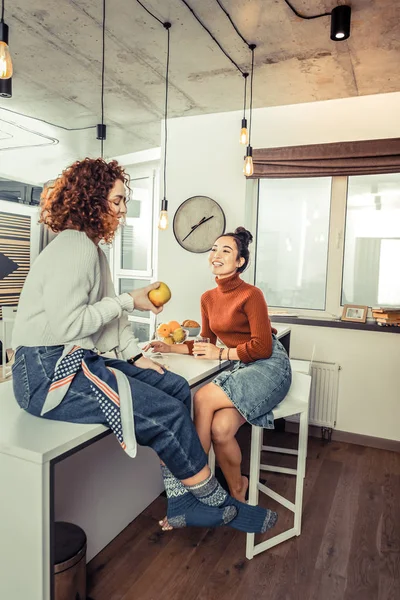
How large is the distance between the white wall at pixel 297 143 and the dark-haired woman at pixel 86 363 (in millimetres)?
2123

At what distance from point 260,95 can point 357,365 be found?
2.10 m

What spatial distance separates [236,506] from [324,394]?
2.06m

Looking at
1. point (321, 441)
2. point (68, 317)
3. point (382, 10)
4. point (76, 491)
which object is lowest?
point (321, 441)

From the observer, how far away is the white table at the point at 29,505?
109 cm

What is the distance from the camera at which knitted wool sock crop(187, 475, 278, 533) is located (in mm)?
1406

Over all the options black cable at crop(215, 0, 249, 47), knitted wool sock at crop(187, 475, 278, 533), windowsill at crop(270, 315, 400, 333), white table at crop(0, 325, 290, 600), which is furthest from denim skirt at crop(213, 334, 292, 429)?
black cable at crop(215, 0, 249, 47)

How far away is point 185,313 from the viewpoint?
4.02 meters

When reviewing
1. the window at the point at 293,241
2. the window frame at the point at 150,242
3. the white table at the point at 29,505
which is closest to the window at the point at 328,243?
the window at the point at 293,241

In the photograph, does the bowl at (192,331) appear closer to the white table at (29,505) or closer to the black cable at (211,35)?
the white table at (29,505)

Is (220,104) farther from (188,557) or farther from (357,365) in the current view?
(188,557)

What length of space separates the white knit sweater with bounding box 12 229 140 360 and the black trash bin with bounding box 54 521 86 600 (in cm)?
70

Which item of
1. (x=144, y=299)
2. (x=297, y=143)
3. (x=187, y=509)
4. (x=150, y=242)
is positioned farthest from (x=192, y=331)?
(x=150, y=242)

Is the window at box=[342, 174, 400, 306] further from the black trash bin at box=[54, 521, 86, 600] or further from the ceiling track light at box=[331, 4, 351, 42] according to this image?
the black trash bin at box=[54, 521, 86, 600]

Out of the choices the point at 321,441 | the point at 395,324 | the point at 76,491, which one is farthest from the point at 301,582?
the point at 395,324
